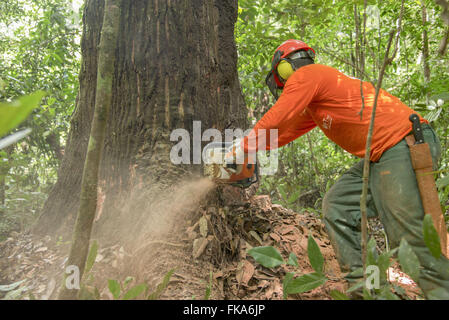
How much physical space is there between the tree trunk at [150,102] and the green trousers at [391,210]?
1.05 metres

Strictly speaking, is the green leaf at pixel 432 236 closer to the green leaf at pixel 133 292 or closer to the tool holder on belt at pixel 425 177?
the tool holder on belt at pixel 425 177

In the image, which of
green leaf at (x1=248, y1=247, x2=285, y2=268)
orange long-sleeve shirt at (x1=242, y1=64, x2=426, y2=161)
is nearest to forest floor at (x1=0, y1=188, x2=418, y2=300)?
green leaf at (x1=248, y1=247, x2=285, y2=268)

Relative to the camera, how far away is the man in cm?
189

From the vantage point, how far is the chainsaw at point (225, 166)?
207 centimetres

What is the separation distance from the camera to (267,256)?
1416 millimetres

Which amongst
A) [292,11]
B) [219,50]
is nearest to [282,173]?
[292,11]

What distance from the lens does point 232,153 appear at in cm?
204

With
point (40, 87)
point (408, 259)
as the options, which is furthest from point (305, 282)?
point (40, 87)

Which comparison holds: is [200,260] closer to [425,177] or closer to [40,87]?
[425,177]

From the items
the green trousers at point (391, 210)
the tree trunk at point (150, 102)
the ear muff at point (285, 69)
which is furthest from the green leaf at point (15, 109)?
the ear muff at point (285, 69)

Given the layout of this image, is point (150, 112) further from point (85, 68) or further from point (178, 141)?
point (85, 68)

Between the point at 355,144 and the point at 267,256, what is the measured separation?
3.79 feet

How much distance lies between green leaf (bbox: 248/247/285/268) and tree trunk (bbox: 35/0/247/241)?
37.4 inches

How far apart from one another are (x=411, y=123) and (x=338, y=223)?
0.82 meters
